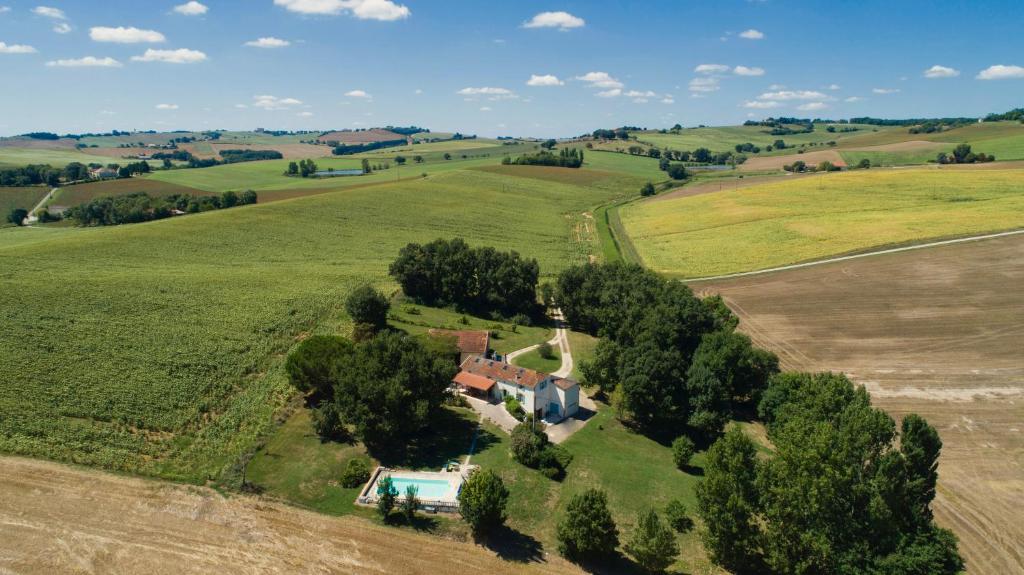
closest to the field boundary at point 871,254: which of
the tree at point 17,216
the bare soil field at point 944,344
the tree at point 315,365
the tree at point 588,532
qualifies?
the bare soil field at point 944,344

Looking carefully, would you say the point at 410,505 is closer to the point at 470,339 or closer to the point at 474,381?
the point at 474,381

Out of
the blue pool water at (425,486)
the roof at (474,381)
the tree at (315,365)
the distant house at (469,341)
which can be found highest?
the tree at (315,365)

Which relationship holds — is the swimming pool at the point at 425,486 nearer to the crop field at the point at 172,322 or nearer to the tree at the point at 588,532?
the tree at the point at 588,532

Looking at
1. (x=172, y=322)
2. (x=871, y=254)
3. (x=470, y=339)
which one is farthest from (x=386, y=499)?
(x=871, y=254)

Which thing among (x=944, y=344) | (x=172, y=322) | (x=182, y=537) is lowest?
(x=182, y=537)

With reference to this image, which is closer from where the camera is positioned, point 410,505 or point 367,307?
point 410,505

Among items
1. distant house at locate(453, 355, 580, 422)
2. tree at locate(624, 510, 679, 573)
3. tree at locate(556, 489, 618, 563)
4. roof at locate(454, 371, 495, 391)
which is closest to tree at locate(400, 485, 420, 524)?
tree at locate(556, 489, 618, 563)
